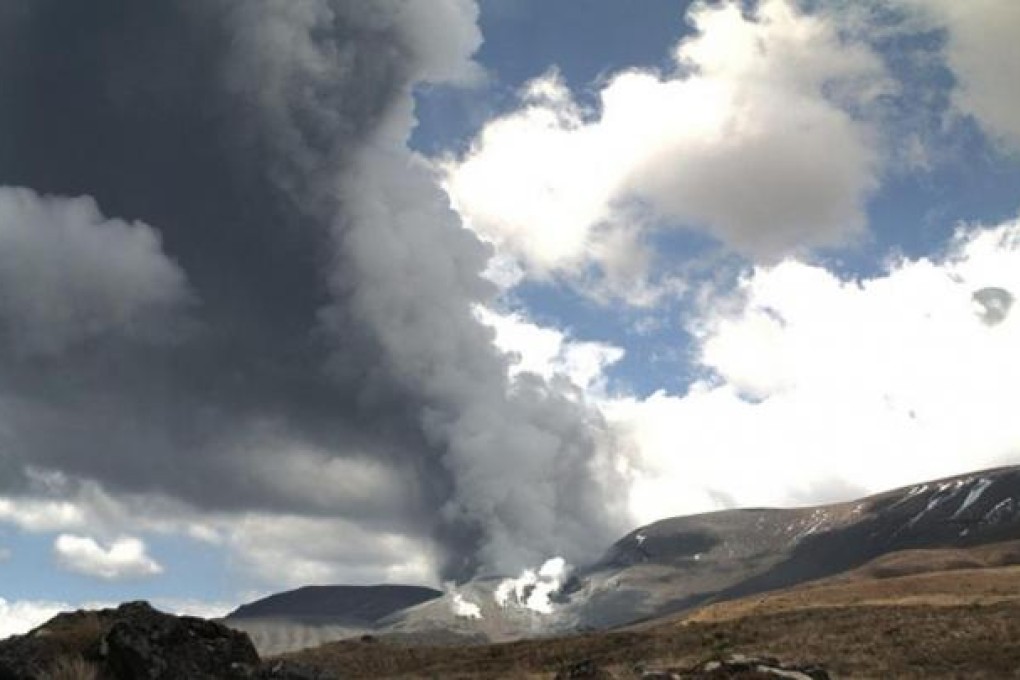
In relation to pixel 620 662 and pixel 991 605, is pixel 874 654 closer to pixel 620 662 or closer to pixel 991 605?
pixel 620 662

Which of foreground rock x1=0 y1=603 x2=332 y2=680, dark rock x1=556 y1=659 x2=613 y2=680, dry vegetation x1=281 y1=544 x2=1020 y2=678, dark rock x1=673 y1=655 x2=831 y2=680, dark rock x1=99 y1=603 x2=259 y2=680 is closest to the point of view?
foreground rock x1=0 y1=603 x2=332 y2=680

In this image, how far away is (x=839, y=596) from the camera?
8881cm

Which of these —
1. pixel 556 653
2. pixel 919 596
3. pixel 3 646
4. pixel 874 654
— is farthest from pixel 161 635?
pixel 919 596

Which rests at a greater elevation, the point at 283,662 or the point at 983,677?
the point at 283,662

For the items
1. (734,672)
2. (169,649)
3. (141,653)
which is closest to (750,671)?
(734,672)

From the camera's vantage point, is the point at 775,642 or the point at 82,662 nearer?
the point at 82,662

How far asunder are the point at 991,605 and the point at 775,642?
1723 centimetres

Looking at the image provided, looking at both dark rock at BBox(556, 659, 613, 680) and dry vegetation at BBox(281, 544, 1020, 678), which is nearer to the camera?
dark rock at BBox(556, 659, 613, 680)

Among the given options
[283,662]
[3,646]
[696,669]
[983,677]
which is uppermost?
[3,646]

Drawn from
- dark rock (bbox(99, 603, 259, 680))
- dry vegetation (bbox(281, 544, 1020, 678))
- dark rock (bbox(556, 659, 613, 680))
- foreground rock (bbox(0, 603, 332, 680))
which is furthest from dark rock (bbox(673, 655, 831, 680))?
dark rock (bbox(99, 603, 259, 680))

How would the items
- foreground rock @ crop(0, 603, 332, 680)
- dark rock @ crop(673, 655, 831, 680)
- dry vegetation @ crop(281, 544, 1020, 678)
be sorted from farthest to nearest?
dry vegetation @ crop(281, 544, 1020, 678) → dark rock @ crop(673, 655, 831, 680) → foreground rock @ crop(0, 603, 332, 680)

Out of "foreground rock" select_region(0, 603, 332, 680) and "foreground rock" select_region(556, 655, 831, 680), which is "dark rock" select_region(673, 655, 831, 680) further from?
"foreground rock" select_region(0, 603, 332, 680)

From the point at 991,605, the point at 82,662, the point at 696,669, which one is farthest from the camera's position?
the point at 991,605

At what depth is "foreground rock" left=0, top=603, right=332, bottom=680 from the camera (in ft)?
62.5
